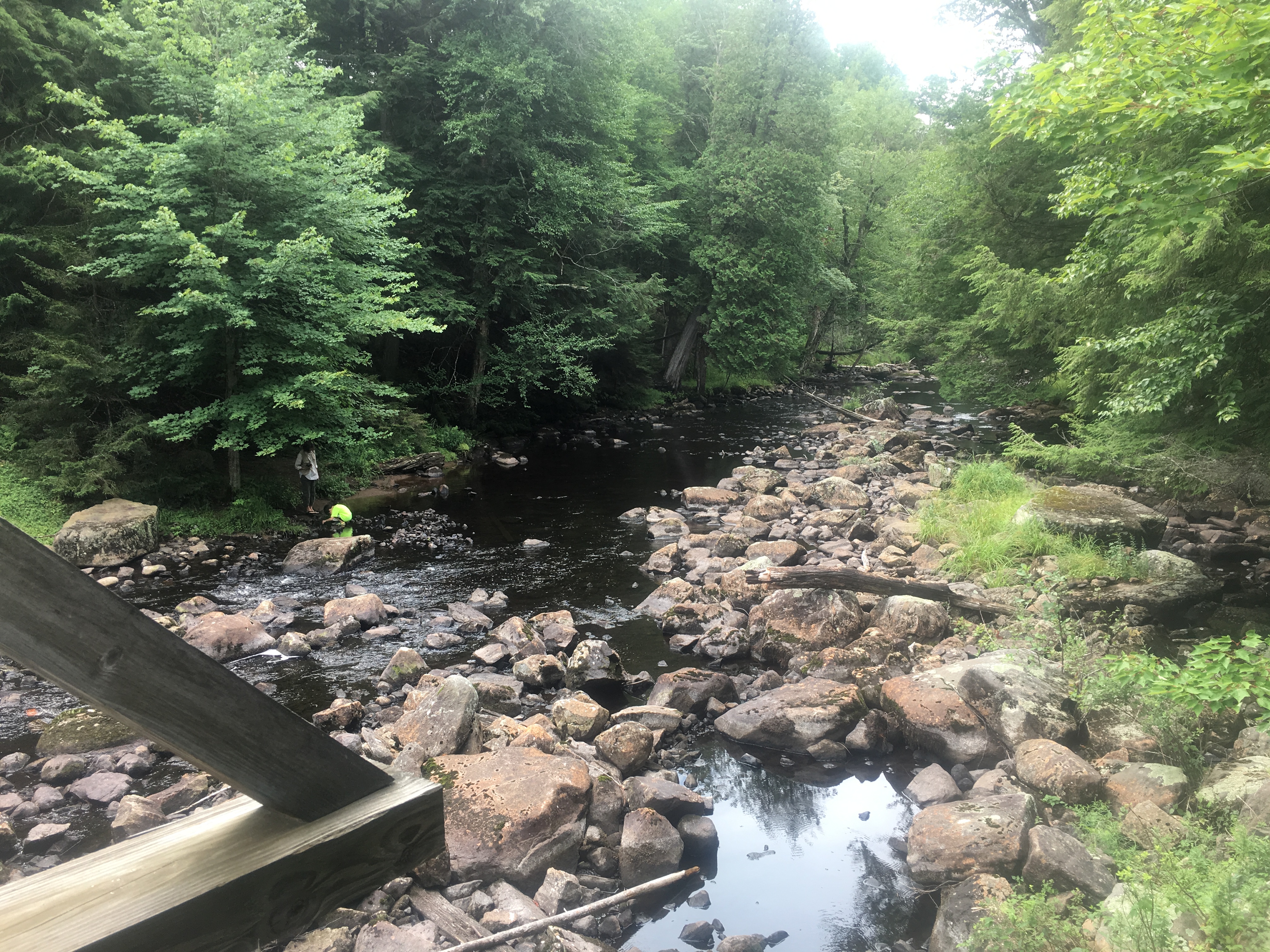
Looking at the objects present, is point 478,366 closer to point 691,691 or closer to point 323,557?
point 323,557

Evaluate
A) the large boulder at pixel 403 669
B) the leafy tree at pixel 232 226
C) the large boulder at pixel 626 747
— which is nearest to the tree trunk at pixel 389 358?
the leafy tree at pixel 232 226

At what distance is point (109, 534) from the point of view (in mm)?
10555

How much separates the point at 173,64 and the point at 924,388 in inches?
1193

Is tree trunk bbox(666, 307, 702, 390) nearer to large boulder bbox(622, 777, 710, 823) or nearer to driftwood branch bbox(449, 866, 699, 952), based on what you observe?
large boulder bbox(622, 777, 710, 823)

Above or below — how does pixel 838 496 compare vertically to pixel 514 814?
above

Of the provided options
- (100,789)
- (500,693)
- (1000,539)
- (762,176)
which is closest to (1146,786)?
(500,693)

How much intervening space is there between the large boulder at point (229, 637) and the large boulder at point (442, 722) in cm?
291

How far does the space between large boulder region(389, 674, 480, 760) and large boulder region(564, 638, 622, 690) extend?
1.54 m

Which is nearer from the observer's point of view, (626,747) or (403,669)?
(626,747)

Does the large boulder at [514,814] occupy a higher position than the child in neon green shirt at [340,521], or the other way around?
the large boulder at [514,814]

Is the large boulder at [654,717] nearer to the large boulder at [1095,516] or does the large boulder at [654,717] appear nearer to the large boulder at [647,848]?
the large boulder at [647,848]

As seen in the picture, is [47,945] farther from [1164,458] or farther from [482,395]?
[482,395]

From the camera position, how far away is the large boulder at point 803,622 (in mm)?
7762

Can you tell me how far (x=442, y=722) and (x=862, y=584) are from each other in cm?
505
